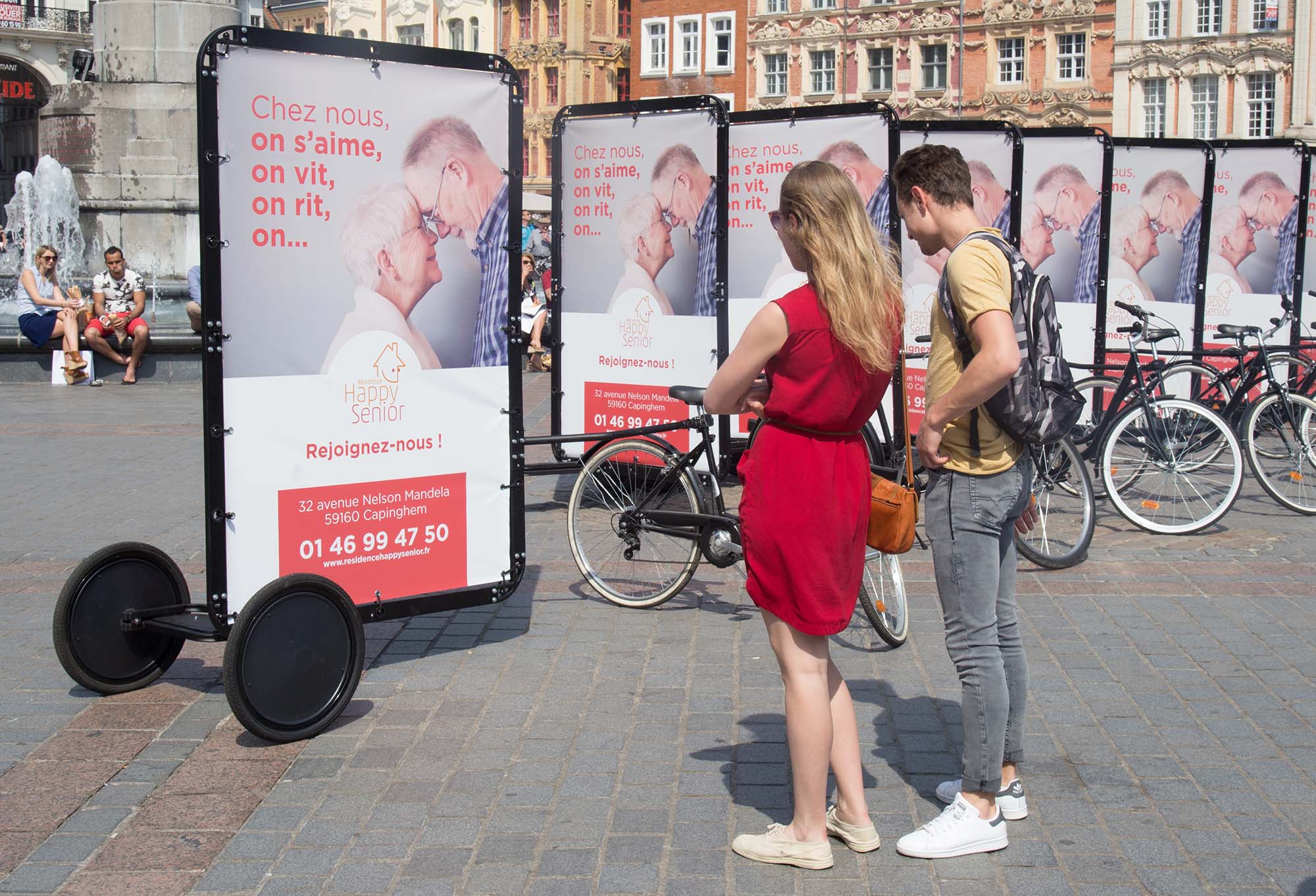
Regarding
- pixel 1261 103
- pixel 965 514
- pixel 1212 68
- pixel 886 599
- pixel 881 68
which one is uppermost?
pixel 881 68

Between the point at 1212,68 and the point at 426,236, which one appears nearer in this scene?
the point at 426,236

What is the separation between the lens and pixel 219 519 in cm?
536

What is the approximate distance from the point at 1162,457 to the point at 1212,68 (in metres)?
53.8

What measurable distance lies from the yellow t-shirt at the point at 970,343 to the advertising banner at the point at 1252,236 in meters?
9.36

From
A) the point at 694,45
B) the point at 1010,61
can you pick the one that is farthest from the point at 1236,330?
the point at 694,45

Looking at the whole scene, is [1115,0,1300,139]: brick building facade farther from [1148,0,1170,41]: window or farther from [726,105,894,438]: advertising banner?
[726,105,894,438]: advertising banner

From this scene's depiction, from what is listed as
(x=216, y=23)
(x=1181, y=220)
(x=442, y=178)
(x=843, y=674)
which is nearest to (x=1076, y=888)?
(x=843, y=674)

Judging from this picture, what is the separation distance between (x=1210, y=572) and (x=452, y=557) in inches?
157

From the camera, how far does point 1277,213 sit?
12961 millimetres

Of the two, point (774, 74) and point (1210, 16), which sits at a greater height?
point (1210, 16)

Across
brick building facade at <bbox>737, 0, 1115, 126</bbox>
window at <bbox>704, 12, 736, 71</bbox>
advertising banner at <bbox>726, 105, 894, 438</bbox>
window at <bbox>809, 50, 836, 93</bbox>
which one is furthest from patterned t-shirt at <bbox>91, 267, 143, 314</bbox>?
window at <bbox>704, 12, 736, 71</bbox>

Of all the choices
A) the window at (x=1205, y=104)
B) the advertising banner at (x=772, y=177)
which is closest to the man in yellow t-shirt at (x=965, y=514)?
the advertising banner at (x=772, y=177)

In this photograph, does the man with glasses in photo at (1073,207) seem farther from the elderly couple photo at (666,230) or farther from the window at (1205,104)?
the window at (1205,104)

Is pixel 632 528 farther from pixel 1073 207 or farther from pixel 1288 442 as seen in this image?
pixel 1073 207
